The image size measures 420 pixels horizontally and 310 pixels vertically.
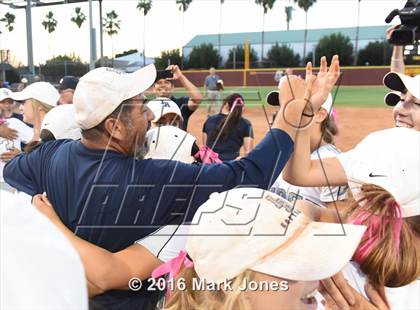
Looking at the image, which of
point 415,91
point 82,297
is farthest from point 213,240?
point 415,91

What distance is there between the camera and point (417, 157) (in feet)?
5.02

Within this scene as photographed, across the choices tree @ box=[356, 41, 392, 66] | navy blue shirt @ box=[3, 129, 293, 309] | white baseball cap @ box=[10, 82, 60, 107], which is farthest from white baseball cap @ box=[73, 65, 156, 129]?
tree @ box=[356, 41, 392, 66]

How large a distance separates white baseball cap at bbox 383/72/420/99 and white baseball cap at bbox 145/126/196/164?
121 cm

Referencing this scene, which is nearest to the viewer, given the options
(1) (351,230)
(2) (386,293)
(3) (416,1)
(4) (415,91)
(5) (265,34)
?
(1) (351,230)

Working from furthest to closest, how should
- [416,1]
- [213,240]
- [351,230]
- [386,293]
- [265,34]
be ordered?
[265,34] → [416,1] → [386,293] → [351,230] → [213,240]

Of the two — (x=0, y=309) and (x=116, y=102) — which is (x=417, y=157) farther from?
(x=0, y=309)

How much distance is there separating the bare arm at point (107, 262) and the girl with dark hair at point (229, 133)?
342 cm

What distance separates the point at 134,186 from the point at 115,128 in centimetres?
26

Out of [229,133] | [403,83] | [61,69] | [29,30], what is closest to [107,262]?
[403,83]

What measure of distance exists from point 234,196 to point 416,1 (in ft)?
8.20

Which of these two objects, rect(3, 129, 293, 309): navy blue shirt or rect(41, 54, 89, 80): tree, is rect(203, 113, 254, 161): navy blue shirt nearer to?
rect(3, 129, 293, 309): navy blue shirt

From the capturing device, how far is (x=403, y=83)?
2586mm

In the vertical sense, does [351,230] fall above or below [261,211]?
below

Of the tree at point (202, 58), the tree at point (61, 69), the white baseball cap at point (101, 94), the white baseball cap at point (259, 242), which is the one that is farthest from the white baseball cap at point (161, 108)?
the tree at point (202, 58)
